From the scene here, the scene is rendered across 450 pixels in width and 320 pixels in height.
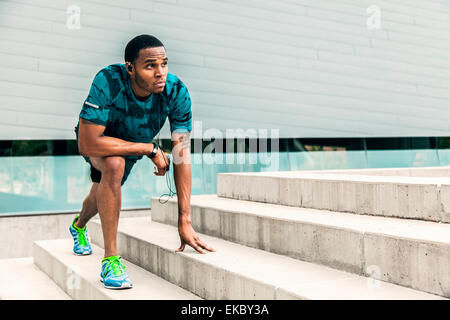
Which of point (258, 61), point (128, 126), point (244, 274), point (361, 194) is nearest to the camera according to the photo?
point (244, 274)

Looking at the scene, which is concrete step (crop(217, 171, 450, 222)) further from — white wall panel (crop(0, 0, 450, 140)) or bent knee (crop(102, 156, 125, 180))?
white wall panel (crop(0, 0, 450, 140))

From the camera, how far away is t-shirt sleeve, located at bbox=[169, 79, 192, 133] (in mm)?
2576

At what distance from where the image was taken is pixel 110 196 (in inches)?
90.4

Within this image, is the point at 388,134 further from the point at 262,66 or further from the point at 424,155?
the point at 262,66

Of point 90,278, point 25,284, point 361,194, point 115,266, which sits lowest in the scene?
point 25,284

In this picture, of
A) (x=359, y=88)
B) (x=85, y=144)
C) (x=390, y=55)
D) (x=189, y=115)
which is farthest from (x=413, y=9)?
(x=85, y=144)

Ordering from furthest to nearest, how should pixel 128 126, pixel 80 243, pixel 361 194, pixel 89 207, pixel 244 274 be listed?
pixel 80 243 < pixel 89 207 < pixel 361 194 < pixel 128 126 < pixel 244 274

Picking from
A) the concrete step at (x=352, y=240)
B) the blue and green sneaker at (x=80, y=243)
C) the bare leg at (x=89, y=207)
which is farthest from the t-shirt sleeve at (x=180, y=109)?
the blue and green sneaker at (x=80, y=243)

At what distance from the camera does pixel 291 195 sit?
3283 millimetres

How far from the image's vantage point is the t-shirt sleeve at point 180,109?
2.58m

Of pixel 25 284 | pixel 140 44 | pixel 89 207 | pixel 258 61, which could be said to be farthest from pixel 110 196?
pixel 258 61

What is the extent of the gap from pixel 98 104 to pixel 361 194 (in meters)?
1.53

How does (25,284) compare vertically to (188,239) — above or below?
below

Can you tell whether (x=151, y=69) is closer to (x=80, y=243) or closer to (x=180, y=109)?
(x=180, y=109)
